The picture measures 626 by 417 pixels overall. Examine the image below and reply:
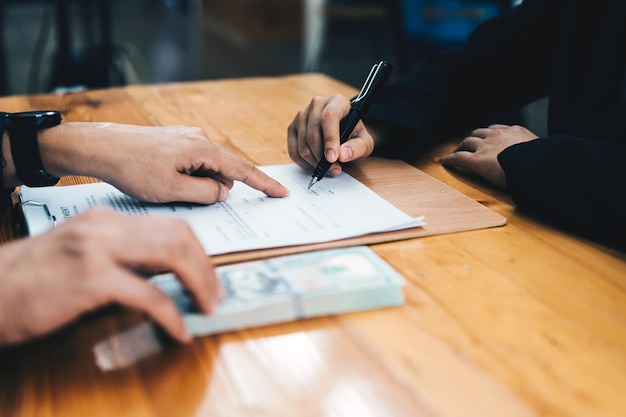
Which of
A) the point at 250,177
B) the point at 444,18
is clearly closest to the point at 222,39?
the point at 444,18

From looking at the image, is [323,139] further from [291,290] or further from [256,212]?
[291,290]

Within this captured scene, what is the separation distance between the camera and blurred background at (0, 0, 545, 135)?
10.5ft

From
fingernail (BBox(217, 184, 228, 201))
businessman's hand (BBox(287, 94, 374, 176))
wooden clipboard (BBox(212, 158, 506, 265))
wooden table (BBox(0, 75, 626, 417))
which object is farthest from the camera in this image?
businessman's hand (BBox(287, 94, 374, 176))

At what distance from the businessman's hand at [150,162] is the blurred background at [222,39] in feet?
5.67

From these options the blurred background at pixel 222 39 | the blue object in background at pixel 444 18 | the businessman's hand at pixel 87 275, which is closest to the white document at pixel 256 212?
the businessman's hand at pixel 87 275

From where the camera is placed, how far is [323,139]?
0.91 metres

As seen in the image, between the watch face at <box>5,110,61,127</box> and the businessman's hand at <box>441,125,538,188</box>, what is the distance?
0.53 meters

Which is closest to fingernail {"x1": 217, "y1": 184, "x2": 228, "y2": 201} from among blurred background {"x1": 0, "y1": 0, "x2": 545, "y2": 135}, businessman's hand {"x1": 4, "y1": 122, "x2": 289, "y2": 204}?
businessman's hand {"x1": 4, "y1": 122, "x2": 289, "y2": 204}

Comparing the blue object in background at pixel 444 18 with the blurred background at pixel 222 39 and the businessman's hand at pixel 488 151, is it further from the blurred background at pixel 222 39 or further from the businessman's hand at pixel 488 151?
the businessman's hand at pixel 488 151

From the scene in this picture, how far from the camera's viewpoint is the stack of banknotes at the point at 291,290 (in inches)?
21.1

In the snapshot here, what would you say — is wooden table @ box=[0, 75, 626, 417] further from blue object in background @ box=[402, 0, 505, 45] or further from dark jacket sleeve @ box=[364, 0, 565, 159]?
blue object in background @ box=[402, 0, 505, 45]

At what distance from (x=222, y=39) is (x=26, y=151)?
648cm

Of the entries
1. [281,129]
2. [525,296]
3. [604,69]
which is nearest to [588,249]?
[525,296]

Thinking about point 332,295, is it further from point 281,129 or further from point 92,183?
point 281,129
